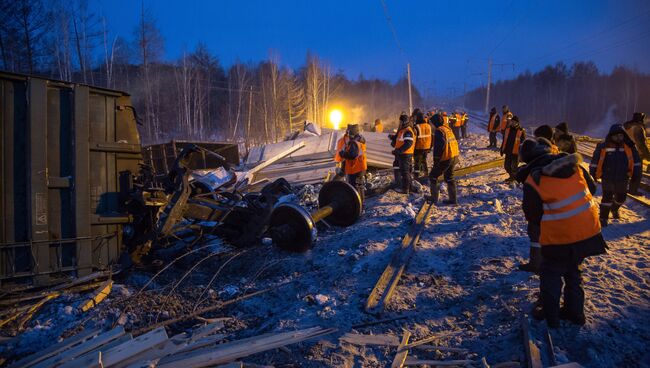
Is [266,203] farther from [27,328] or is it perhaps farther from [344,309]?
[27,328]

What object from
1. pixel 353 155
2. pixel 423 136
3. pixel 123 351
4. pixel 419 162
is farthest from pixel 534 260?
pixel 419 162

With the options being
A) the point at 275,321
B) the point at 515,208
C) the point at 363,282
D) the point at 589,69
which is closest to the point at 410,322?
the point at 363,282

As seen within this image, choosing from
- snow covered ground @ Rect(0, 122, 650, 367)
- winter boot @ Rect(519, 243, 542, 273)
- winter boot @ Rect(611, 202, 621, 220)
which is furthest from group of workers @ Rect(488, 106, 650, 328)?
winter boot @ Rect(611, 202, 621, 220)

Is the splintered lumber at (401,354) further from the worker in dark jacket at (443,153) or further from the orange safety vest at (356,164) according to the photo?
the orange safety vest at (356,164)

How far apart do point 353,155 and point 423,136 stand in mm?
3027

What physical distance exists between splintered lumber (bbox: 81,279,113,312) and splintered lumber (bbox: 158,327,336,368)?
1.51m

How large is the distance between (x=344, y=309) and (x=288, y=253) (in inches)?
72.2

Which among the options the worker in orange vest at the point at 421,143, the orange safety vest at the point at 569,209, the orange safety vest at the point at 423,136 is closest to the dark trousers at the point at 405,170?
the worker in orange vest at the point at 421,143

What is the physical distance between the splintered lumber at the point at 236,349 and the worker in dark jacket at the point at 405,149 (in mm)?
5600

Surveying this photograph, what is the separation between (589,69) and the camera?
231 ft

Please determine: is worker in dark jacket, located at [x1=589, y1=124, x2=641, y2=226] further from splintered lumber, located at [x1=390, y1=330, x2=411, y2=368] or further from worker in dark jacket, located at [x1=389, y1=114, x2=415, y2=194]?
splintered lumber, located at [x1=390, y1=330, x2=411, y2=368]

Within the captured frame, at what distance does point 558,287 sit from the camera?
10.5ft

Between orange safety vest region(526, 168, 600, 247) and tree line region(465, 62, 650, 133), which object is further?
tree line region(465, 62, 650, 133)

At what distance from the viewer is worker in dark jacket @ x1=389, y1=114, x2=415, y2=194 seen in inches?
327
